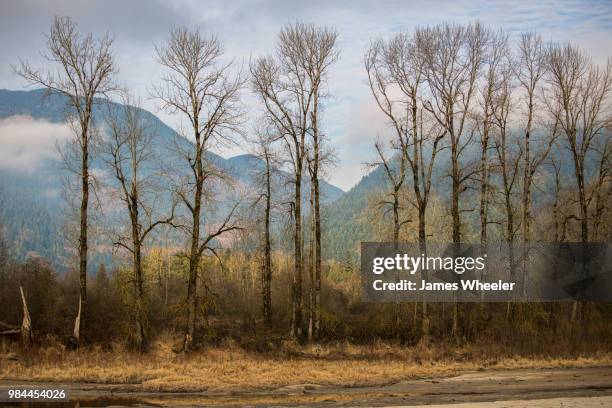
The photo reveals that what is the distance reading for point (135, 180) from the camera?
27.0m

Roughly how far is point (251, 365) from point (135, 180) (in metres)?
10.2

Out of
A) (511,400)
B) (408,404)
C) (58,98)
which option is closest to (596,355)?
(511,400)

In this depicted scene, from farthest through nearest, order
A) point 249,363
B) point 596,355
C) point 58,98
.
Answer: point 58,98
point 596,355
point 249,363

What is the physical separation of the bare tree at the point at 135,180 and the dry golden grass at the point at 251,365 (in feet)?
9.12

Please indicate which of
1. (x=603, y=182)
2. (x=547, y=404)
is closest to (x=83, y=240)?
(x=547, y=404)

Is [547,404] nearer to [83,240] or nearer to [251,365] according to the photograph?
[251,365]

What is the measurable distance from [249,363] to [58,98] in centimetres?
1464

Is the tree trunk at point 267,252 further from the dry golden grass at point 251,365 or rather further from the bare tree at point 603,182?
the bare tree at point 603,182

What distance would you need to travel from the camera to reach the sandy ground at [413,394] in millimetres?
16062

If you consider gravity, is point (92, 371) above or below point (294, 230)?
below

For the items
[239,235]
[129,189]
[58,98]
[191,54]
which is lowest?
[239,235]

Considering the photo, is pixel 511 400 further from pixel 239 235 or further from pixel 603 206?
pixel 603 206

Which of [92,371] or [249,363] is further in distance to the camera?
[249,363]

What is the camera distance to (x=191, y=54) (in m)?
26.1
